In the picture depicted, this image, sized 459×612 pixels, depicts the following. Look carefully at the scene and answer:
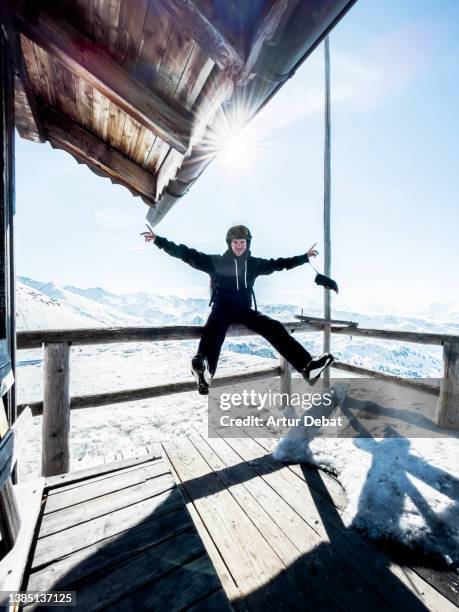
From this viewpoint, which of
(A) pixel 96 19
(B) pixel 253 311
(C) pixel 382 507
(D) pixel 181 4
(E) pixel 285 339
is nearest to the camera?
(D) pixel 181 4

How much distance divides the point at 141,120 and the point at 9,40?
0.91 meters

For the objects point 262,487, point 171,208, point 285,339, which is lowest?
point 262,487

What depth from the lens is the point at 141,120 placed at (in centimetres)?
227

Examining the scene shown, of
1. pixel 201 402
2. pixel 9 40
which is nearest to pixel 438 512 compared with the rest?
pixel 9 40

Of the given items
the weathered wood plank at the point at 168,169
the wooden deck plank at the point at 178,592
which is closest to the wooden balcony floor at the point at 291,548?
the wooden deck plank at the point at 178,592

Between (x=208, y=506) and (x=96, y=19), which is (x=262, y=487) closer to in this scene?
(x=208, y=506)

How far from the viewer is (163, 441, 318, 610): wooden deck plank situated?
4.50ft

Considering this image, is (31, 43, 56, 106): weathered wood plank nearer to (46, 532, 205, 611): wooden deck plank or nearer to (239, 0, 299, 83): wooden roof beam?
(239, 0, 299, 83): wooden roof beam

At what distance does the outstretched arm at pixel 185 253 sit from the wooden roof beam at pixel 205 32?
1.85m

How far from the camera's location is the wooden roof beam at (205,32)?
1.31 meters

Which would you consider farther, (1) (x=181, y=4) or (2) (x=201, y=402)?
(2) (x=201, y=402)

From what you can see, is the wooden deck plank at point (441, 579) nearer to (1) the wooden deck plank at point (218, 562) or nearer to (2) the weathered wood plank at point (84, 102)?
(1) the wooden deck plank at point (218, 562)

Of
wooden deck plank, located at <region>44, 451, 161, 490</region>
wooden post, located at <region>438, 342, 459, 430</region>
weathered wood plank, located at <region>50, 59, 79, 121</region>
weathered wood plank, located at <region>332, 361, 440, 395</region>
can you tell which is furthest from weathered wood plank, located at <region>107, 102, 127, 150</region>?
wooden post, located at <region>438, 342, 459, 430</region>

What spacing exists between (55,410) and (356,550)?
8.11 ft
